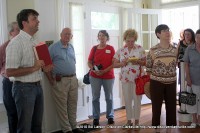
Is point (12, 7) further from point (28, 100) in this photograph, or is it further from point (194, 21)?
point (194, 21)

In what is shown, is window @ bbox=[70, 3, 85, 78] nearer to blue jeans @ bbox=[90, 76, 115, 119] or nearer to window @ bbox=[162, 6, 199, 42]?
blue jeans @ bbox=[90, 76, 115, 119]

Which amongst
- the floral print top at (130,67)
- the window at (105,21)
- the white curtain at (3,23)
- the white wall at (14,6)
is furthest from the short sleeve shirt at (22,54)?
the window at (105,21)

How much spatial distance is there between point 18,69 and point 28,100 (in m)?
0.29

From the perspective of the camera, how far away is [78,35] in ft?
14.2

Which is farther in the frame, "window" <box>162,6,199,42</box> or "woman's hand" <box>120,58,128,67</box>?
"window" <box>162,6,199,42</box>

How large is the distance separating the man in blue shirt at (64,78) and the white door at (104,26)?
92 cm

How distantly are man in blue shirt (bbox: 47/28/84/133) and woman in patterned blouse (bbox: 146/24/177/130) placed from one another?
111cm

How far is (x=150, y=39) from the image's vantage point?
542 centimetres

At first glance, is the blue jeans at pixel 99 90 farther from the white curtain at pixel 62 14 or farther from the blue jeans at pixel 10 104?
the blue jeans at pixel 10 104

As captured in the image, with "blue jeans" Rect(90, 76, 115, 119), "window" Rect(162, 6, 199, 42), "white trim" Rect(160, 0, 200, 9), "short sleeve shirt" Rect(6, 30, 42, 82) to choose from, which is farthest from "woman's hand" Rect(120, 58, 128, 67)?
"window" Rect(162, 6, 199, 42)

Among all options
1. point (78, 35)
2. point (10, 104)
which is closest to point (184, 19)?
point (78, 35)

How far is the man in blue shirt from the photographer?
3.50 m

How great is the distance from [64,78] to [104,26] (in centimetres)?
167

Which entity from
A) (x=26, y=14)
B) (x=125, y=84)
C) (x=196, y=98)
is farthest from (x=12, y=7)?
(x=196, y=98)
